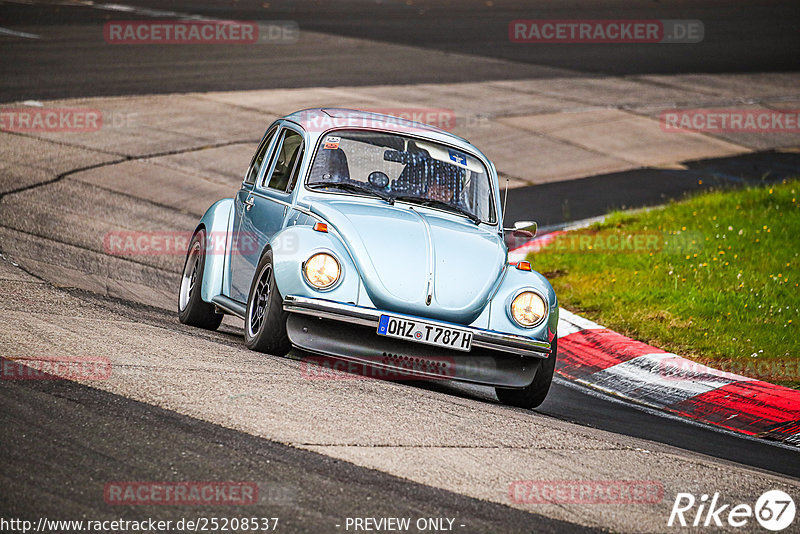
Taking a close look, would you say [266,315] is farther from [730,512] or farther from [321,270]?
[730,512]

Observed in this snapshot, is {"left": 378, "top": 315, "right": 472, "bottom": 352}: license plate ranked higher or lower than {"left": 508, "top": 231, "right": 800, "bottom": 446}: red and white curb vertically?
higher

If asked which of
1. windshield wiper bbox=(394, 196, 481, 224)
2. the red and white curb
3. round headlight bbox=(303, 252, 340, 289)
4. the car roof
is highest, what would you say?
the car roof

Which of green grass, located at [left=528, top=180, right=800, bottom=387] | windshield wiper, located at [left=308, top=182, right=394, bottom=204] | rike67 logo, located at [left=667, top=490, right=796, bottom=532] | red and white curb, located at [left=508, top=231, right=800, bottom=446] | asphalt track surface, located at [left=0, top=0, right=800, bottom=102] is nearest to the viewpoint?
rike67 logo, located at [left=667, top=490, right=796, bottom=532]

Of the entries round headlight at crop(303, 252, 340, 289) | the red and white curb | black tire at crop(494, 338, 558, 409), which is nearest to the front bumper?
round headlight at crop(303, 252, 340, 289)

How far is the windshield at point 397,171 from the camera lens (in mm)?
7445

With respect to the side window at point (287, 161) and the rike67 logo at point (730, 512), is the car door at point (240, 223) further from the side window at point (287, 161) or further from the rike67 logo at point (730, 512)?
the rike67 logo at point (730, 512)

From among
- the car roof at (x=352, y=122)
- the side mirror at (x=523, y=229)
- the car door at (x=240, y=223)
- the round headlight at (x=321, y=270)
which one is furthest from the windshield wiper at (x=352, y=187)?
the round headlight at (x=321, y=270)

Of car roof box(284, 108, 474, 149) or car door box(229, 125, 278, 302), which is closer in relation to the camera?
car door box(229, 125, 278, 302)

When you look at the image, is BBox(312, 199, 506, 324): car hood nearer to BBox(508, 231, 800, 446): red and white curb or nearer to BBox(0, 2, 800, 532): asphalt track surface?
BBox(0, 2, 800, 532): asphalt track surface

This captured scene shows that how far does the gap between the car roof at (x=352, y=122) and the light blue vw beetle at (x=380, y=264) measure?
2 centimetres

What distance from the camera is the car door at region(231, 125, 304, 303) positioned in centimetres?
739

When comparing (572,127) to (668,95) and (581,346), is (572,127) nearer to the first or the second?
(668,95)

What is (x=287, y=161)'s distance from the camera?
7.77 meters

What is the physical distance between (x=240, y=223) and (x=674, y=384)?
11.5ft
